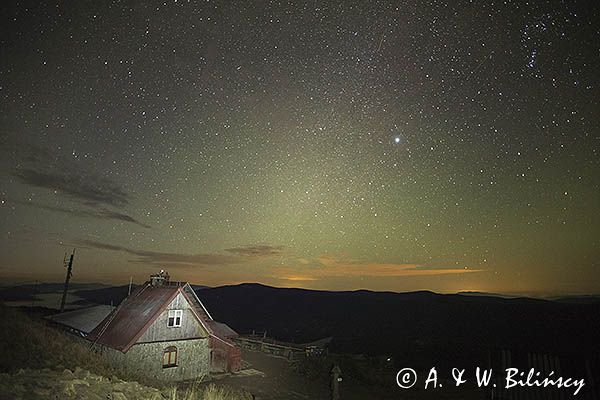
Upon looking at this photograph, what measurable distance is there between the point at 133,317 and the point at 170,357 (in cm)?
396

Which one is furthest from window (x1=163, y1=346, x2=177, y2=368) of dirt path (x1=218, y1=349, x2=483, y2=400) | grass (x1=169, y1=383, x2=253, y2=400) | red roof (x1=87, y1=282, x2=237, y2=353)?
grass (x1=169, y1=383, x2=253, y2=400)

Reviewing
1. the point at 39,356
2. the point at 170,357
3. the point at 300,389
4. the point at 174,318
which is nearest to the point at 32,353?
the point at 39,356

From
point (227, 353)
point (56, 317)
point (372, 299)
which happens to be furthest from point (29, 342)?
point (372, 299)

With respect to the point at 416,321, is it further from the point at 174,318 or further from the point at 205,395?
the point at 205,395

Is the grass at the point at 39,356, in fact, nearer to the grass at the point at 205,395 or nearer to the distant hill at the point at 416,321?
the grass at the point at 205,395

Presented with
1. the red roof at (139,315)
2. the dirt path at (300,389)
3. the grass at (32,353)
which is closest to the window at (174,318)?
the red roof at (139,315)

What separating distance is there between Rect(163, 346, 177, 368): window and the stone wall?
0.27m

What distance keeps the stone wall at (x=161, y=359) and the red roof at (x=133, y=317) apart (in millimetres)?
670

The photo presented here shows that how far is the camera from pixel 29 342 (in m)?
16.8

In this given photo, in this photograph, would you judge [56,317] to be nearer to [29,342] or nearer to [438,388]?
[29,342]

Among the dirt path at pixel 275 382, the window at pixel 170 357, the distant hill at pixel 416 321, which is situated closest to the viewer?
the dirt path at pixel 275 382

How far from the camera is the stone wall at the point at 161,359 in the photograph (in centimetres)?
2373

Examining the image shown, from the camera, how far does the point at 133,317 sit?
26047 mm

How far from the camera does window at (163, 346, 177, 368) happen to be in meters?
25.7
